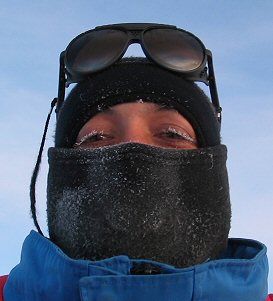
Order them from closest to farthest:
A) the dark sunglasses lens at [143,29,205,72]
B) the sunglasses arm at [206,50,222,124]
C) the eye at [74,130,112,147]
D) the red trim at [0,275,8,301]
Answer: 1. the red trim at [0,275,8,301]
2. the eye at [74,130,112,147]
3. the dark sunglasses lens at [143,29,205,72]
4. the sunglasses arm at [206,50,222,124]

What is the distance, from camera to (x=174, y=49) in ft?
9.29

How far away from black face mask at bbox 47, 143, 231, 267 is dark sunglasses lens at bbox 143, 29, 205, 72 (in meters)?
0.58

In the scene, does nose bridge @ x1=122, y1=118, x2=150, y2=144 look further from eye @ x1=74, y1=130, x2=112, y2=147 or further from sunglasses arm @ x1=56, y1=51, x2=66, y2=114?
sunglasses arm @ x1=56, y1=51, x2=66, y2=114

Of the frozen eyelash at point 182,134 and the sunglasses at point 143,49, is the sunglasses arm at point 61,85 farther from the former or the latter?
the frozen eyelash at point 182,134

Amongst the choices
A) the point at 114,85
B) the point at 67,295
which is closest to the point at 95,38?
the point at 114,85

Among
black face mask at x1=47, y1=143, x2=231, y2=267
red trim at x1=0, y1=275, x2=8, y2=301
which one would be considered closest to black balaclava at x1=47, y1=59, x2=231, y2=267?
black face mask at x1=47, y1=143, x2=231, y2=267

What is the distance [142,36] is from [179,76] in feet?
1.12

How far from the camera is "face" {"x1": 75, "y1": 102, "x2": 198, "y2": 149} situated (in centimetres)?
236

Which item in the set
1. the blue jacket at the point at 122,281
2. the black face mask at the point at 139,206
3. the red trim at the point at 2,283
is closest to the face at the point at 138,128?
the black face mask at the point at 139,206

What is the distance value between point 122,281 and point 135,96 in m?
0.94

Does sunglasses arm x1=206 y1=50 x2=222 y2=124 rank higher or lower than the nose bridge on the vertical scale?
higher

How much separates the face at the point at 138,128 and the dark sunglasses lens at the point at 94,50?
35cm

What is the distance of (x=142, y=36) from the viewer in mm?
2848

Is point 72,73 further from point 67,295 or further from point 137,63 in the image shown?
point 67,295
